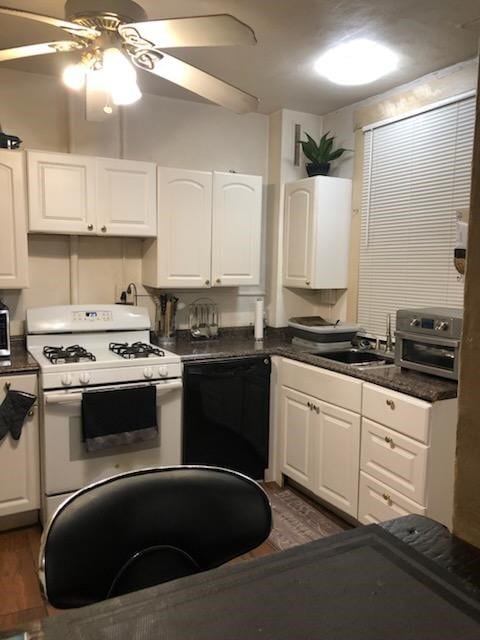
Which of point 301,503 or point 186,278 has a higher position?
point 186,278

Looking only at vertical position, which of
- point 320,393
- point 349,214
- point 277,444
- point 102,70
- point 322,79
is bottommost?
point 277,444

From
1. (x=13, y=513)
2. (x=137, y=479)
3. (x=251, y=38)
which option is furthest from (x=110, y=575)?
(x=13, y=513)

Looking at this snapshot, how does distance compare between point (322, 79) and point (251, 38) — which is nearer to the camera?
point (251, 38)

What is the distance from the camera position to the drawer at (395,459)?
7.62 feet

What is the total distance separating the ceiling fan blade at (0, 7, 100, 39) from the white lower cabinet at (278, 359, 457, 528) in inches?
76.4

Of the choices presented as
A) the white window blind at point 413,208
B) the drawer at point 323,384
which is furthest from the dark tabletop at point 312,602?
the white window blind at point 413,208

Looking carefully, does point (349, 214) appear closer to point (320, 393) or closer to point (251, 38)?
point (320, 393)

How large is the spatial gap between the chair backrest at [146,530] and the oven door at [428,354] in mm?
1470

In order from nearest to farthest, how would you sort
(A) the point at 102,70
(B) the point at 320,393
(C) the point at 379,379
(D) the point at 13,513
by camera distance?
(A) the point at 102,70, (C) the point at 379,379, (D) the point at 13,513, (B) the point at 320,393

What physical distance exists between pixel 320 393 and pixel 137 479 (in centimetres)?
191

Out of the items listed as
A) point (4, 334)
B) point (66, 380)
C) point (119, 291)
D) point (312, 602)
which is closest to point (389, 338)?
point (119, 291)

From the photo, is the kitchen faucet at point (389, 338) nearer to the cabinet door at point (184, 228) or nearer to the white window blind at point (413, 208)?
the white window blind at point (413, 208)

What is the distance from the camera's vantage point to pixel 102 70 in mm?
1984

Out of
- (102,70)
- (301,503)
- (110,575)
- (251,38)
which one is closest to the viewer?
(110,575)
